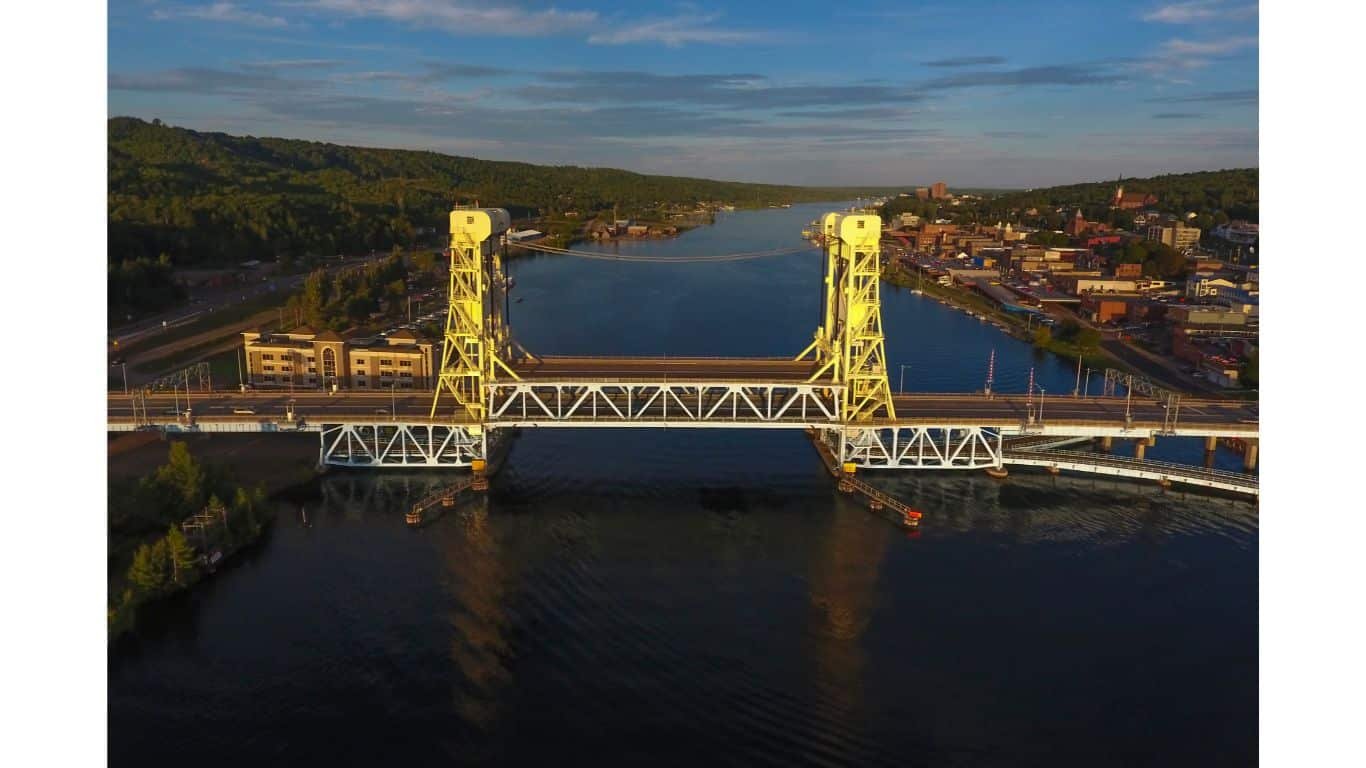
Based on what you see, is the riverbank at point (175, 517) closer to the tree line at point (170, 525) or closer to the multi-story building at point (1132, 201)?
the tree line at point (170, 525)

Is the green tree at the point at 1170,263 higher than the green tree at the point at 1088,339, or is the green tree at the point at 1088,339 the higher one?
the green tree at the point at 1170,263

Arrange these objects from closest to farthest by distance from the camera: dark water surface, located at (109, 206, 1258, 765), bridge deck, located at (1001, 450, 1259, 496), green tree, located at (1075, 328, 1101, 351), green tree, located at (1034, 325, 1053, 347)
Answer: dark water surface, located at (109, 206, 1258, 765)
bridge deck, located at (1001, 450, 1259, 496)
green tree, located at (1075, 328, 1101, 351)
green tree, located at (1034, 325, 1053, 347)

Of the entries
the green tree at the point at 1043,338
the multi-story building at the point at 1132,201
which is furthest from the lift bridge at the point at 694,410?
the multi-story building at the point at 1132,201

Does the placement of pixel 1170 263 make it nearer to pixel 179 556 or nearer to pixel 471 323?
pixel 471 323

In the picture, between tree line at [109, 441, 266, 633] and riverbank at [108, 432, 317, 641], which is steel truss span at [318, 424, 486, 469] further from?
tree line at [109, 441, 266, 633]

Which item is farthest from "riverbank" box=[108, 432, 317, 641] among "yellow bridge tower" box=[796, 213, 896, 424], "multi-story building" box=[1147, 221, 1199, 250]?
"multi-story building" box=[1147, 221, 1199, 250]

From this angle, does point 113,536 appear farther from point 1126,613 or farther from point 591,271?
point 591,271

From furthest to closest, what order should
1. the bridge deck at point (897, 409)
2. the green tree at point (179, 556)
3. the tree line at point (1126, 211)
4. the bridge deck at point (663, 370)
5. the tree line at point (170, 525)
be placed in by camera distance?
1. the tree line at point (1126, 211)
2. the bridge deck at point (663, 370)
3. the bridge deck at point (897, 409)
4. the green tree at point (179, 556)
5. the tree line at point (170, 525)
